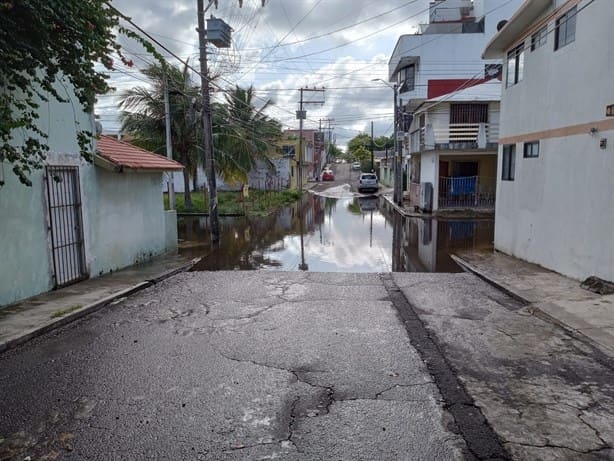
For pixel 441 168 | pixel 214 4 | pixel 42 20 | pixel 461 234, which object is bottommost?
pixel 461 234

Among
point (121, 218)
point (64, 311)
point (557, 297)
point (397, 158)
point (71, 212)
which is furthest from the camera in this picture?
point (397, 158)

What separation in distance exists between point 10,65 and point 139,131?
860 inches

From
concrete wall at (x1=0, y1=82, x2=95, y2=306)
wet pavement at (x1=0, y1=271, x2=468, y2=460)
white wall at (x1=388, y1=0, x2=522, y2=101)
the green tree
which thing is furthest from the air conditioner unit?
the green tree

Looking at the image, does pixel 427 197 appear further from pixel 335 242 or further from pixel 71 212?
pixel 71 212

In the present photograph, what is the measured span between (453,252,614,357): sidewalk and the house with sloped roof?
783cm

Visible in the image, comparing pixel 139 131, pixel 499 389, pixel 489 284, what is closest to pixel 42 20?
pixel 499 389

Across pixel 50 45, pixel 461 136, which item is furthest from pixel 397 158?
pixel 50 45

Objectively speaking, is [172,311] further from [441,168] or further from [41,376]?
[441,168]

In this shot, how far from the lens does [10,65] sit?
5855 mm

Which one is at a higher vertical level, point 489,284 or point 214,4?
point 214,4

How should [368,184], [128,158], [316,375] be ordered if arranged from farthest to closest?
[368,184] → [128,158] → [316,375]

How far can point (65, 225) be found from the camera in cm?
918

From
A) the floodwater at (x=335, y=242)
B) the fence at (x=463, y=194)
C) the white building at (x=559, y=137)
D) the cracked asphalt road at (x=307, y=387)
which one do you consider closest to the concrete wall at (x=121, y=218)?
the floodwater at (x=335, y=242)

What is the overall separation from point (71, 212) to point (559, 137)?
406 inches
